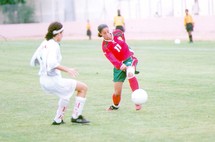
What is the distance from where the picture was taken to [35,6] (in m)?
69.9

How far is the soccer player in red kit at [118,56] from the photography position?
12078 millimetres

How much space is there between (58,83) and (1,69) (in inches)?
556

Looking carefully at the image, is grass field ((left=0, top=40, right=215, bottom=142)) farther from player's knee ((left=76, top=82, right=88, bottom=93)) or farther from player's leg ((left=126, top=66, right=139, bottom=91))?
player's knee ((left=76, top=82, right=88, bottom=93))

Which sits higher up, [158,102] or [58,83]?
[58,83]

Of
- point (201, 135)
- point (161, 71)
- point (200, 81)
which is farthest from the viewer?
point (161, 71)

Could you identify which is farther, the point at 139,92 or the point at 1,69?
the point at 1,69

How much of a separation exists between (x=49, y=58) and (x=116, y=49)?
2.41 m

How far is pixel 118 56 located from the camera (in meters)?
12.5

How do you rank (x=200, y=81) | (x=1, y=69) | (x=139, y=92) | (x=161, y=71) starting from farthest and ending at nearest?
(x=1, y=69)
(x=161, y=71)
(x=200, y=81)
(x=139, y=92)

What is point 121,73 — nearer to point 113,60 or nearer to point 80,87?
point 113,60

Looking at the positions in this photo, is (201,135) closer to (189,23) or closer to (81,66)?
(81,66)

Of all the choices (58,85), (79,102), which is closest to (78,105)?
(79,102)

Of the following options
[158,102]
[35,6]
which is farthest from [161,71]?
[35,6]

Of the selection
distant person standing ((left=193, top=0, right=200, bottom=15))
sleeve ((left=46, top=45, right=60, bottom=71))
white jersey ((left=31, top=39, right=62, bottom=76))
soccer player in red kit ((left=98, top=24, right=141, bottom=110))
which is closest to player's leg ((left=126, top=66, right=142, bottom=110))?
soccer player in red kit ((left=98, top=24, right=141, bottom=110))
